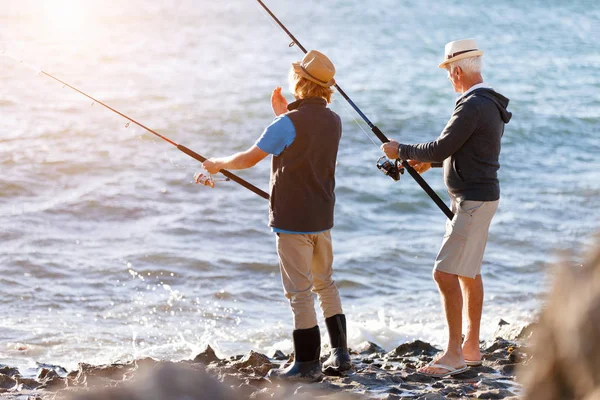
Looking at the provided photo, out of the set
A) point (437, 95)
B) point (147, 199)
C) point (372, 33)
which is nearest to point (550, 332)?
point (147, 199)

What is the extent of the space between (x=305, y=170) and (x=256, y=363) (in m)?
→ 1.22

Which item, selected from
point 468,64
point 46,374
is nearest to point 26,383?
point 46,374

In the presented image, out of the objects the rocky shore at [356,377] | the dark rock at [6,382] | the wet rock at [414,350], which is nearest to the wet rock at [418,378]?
the rocky shore at [356,377]

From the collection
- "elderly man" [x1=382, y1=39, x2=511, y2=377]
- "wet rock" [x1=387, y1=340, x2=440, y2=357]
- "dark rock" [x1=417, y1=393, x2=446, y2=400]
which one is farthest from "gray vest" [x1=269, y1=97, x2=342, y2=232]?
"wet rock" [x1=387, y1=340, x2=440, y2=357]

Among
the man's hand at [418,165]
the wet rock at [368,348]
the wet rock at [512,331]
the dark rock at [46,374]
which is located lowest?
the wet rock at [368,348]

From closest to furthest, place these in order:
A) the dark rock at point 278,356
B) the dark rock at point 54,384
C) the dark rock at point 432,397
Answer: the dark rock at point 432,397 → the dark rock at point 54,384 → the dark rock at point 278,356

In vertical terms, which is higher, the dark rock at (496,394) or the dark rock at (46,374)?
the dark rock at (46,374)

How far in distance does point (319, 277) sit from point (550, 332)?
338cm

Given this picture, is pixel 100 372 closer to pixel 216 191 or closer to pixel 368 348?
pixel 368 348

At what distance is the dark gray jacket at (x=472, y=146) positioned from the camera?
432cm

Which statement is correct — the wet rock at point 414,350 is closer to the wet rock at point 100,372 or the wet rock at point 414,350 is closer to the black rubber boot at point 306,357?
the black rubber boot at point 306,357

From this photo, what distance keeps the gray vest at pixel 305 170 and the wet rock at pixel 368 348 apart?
1608mm

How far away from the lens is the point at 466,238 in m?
4.45

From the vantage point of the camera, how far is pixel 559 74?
20297 mm
